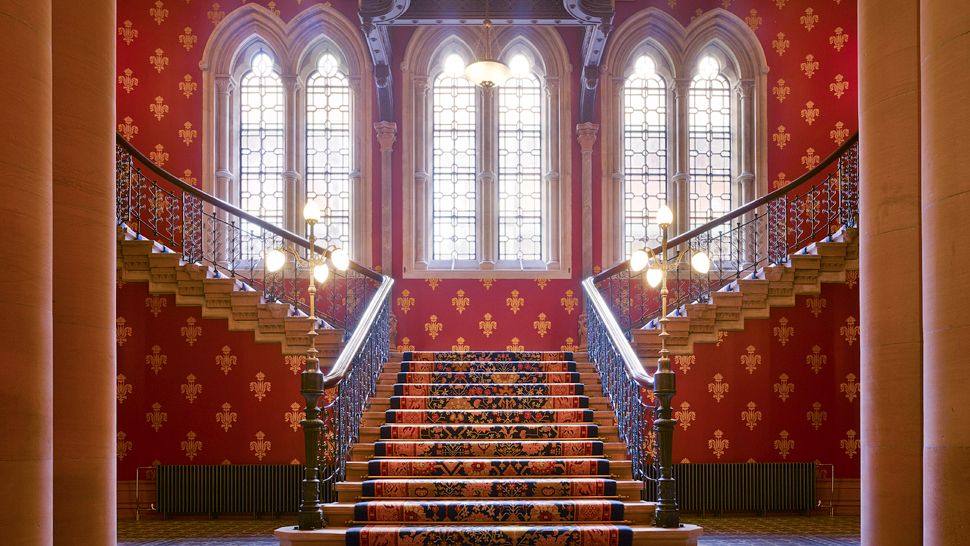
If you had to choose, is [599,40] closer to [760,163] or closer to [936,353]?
[760,163]

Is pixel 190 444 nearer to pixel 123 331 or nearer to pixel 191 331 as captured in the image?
pixel 191 331

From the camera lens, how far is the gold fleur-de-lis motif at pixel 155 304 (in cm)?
986

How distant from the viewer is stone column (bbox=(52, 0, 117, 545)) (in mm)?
4973

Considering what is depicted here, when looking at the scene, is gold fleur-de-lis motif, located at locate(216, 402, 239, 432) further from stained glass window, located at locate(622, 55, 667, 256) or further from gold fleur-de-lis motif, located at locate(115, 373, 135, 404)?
stained glass window, located at locate(622, 55, 667, 256)

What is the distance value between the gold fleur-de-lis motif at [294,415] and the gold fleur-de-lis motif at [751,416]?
15.5 ft

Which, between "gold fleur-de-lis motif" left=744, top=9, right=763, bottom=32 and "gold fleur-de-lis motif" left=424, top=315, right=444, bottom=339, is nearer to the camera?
"gold fleur-de-lis motif" left=424, top=315, right=444, bottom=339

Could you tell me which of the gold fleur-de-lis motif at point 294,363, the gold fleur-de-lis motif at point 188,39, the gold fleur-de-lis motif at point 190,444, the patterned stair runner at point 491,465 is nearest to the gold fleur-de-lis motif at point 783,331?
the patterned stair runner at point 491,465

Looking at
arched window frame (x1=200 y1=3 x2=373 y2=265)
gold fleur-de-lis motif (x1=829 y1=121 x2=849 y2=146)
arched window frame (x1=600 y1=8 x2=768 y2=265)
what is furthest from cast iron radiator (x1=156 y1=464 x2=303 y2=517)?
gold fleur-de-lis motif (x1=829 y1=121 x2=849 y2=146)

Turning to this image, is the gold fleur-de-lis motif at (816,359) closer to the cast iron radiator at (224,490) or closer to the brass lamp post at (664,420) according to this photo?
→ the brass lamp post at (664,420)

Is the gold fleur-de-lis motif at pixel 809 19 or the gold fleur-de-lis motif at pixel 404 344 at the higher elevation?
the gold fleur-de-lis motif at pixel 809 19

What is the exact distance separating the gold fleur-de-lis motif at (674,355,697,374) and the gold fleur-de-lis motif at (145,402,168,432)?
5.47 metres

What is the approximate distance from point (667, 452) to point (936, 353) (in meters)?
2.87

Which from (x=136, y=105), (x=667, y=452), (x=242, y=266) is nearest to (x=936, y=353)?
(x=667, y=452)

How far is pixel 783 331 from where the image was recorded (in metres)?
10.1
